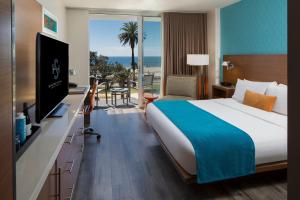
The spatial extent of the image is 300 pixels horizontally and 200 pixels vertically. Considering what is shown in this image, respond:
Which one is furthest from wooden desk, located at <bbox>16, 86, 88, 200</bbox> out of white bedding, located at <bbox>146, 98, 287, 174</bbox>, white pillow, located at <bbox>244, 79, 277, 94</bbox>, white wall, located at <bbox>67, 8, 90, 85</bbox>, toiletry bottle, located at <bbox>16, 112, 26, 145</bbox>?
white wall, located at <bbox>67, 8, 90, 85</bbox>

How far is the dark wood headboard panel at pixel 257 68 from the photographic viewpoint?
384cm

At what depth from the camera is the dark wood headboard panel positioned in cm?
384

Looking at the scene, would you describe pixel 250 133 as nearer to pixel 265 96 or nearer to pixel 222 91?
pixel 265 96

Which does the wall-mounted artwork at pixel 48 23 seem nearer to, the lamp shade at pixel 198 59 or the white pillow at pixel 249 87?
the lamp shade at pixel 198 59

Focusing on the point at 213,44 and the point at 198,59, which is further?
the point at 213,44

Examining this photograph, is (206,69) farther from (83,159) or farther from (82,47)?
(83,159)

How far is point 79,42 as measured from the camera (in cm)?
569

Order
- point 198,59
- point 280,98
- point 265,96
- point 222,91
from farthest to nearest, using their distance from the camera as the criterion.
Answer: point 198,59
point 222,91
point 265,96
point 280,98

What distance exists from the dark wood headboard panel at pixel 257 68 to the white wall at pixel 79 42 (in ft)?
10.5

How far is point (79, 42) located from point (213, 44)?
3152 mm

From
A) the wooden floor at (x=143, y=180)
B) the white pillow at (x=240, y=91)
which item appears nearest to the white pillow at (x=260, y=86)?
the white pillow at (x=240, y=91)

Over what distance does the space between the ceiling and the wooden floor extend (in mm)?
2867

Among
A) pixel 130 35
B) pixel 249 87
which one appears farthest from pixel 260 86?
pixel 130 35

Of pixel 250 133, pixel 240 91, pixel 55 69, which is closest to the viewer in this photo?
pixel 55 69
